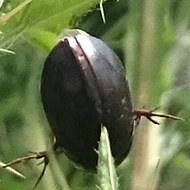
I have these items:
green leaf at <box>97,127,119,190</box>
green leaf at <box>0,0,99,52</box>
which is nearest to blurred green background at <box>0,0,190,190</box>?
green leaf at <box>0,0,99,52</box>

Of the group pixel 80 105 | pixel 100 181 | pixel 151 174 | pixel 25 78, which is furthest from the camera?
pixel 25 78

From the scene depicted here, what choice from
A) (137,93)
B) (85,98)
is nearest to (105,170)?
(85,98)

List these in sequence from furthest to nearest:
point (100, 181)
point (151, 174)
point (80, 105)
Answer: point (151, 174)
point (80, 105)
point (100, 181)

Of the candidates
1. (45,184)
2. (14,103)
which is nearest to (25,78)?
(14,103)

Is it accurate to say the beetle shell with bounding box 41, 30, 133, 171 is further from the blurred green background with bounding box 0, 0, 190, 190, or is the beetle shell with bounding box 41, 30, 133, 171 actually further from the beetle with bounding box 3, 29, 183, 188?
the blurred green background with bounding box 0, 0, 190, 190

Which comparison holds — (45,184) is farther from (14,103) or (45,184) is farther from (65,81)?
(65,81)

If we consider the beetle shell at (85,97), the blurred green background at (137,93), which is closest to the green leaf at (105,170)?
the beetle shell at (85,97)

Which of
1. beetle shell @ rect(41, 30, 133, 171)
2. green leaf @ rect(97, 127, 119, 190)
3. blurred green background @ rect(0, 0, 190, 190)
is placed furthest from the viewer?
blurred green background @ rect(0, 0, 190, 190)
